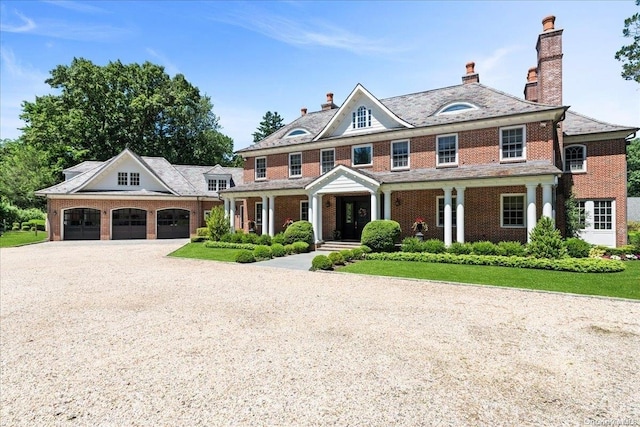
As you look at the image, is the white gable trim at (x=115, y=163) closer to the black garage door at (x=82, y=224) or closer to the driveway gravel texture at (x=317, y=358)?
the black garage door at (x=82, y=224)

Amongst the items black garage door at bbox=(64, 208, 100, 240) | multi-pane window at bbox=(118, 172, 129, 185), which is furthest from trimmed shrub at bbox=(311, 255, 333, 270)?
multi-pane window at bbox=(118, 172, 129, 185)

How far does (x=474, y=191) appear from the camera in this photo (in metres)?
17.9

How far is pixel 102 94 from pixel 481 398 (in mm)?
52233

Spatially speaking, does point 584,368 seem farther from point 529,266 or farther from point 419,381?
point 529,266

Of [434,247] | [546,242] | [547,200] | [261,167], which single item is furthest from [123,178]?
[546,242]

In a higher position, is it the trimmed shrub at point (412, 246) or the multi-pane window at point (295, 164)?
the multi-pane window at point (295, 164)

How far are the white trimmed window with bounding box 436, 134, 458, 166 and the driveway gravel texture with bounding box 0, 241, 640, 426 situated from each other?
1029 centimetres

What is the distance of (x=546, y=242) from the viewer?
1327 cm

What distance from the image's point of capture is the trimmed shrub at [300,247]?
1848 centimetres

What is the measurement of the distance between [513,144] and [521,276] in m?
8.44

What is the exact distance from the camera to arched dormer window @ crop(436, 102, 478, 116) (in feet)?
61.7

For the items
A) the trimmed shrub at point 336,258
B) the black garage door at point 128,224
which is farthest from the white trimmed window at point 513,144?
the black garage door at point 128,224

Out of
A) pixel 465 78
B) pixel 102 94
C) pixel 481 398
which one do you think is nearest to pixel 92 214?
pixel 102 94

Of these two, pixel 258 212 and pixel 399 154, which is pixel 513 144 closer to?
pixel 399 154
